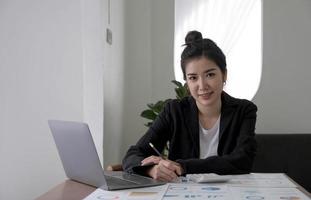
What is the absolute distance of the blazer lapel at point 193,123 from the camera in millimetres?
1547

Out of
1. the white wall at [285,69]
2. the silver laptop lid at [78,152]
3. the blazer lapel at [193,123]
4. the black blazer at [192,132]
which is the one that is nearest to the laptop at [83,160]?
the silver laptop lid at [78,152]

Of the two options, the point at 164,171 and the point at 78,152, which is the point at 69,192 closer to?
the point at 78,152

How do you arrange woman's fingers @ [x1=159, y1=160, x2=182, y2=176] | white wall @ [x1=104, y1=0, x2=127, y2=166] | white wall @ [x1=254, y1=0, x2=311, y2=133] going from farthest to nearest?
white wall @ [x1=254, y1=0, x2=311, y2=133] < white wall @ [x1=104, y1=0, x2=127, y2=166] < woman's fingers @ [x1=159, y1=160, x2=182, y2=176]

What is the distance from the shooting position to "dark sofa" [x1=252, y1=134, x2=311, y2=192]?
8.39ft

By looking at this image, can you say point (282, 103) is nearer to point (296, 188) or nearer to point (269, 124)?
point (269, 124)

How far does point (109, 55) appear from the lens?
250cm

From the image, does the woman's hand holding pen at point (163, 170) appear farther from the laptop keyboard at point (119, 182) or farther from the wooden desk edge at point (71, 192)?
the wooden desk edge at point (71, 192)

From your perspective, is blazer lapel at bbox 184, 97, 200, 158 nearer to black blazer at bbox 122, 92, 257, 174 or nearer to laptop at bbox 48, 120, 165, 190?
black blazer at bbox 122, 92, 257, 174

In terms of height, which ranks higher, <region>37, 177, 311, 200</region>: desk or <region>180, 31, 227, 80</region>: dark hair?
<region>180, 31, 227, 80</region>: dark hair

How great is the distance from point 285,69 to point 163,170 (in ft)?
6.73

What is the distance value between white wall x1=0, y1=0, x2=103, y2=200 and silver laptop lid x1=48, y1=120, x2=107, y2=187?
1.02m

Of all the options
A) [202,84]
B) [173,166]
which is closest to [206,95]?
→ [202,84]

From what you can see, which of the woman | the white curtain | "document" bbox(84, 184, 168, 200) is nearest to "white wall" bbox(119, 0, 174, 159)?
the white curtain

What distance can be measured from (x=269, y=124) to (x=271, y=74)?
1.29 ft
